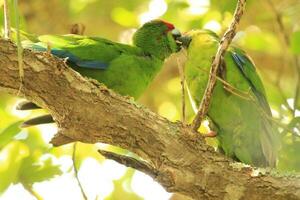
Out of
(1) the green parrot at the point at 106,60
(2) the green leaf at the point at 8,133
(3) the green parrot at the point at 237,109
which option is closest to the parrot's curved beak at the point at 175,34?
(1) the green parrot at the point at 106,60

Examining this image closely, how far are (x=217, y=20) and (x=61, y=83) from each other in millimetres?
2224

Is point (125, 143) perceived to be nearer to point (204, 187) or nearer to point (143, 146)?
point (143, 146)

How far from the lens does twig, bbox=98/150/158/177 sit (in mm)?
2755

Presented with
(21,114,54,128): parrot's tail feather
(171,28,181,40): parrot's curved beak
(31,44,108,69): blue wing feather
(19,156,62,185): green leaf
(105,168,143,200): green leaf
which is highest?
(171,28,181,40): parrot's curved beak

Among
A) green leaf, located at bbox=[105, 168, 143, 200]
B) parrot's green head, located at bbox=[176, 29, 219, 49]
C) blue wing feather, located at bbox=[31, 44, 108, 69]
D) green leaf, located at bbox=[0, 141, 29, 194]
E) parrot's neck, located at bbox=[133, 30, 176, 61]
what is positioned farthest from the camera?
green leaf, located at bbox=[105, 168, 143, 200]

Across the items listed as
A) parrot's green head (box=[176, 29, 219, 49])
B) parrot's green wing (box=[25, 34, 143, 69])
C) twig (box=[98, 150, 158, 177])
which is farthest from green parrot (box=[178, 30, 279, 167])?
twig (box=[98, 150, 158, 177])

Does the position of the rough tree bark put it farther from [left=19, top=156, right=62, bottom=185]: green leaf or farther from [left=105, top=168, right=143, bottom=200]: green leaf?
[left=105, top=168, right=143, bottom=200]: green leaf

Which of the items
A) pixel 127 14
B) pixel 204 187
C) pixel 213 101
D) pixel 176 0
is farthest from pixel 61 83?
pixel 127 14

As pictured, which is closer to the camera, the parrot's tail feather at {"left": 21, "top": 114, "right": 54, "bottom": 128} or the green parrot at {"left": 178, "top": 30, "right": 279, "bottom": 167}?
the parrot's tail feather at {"left": 21, "top": 114, "right": 54, "bottom": 128}

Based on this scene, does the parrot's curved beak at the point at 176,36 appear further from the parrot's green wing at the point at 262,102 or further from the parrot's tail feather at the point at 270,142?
the parrot's tail feather at the point at 270,142

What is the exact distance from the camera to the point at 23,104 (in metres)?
3.32

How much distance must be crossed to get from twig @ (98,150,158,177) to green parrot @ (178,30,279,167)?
81 centimetres

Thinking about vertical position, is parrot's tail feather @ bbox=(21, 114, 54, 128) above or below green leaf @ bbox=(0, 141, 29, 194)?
above

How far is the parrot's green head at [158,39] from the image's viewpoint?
4012mm
